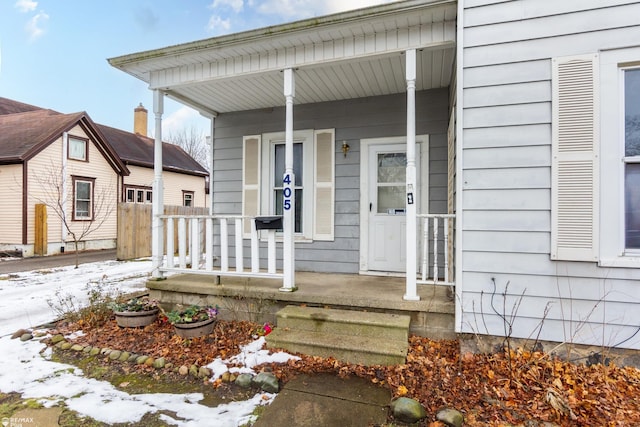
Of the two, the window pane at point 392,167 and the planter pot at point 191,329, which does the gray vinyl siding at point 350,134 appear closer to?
the window pane at point 392,167

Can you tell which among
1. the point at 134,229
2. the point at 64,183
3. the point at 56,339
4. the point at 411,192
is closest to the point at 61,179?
the point at 64,183

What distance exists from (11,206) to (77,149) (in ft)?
7.94

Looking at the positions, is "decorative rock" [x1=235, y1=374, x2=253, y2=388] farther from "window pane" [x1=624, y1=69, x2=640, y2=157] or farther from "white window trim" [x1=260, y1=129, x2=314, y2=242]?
"window pane" [x1=624, y1=69, x2=640, y2=157]

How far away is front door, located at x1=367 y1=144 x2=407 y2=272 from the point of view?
14.5 feet

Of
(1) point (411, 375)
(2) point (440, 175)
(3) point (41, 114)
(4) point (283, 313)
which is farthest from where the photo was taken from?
(3) point (41, 114)

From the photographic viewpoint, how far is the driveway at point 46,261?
7.50 metres

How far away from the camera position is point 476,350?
2.79m

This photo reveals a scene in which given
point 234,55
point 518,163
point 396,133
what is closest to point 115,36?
point 234,55

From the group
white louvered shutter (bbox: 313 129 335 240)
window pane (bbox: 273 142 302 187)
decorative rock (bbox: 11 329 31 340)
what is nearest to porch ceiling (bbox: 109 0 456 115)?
white louvered shutter (bbox: 313 129 335 240)

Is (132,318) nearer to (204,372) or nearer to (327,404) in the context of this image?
(204,372)

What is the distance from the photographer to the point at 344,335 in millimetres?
2951

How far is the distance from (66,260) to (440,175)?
9.63 m

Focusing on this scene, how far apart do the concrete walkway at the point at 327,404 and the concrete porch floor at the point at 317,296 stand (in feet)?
2.75

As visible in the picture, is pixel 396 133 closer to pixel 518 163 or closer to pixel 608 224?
pixel 518 163
